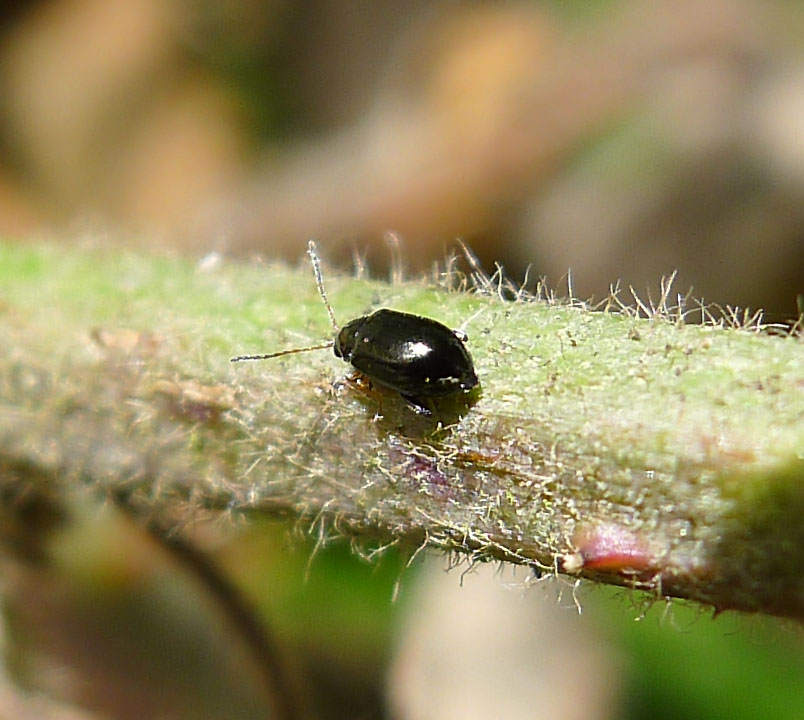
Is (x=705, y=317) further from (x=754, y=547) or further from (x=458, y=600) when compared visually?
(x=458, y=600)

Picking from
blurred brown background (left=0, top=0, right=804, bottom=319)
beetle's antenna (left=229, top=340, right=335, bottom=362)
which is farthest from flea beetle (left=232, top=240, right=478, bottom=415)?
blurred brown background (left=0, top=0, right=804, bottom=319)

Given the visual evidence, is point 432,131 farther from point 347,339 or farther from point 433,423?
point 433,423

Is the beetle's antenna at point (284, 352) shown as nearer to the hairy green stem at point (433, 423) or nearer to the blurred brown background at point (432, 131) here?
the hairy green stem at point (433, 423)

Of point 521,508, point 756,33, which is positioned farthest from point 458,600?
point 756,33

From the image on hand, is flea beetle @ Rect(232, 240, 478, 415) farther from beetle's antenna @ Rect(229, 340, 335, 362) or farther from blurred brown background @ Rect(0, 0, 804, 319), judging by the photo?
blurred brown background @ Rect(0, 0, 804, 319)

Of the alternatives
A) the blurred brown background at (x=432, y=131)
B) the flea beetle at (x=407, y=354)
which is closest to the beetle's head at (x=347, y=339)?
the flea beetle at (x=407, y=354)

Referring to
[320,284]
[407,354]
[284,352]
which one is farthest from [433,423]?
→ [320,284]
